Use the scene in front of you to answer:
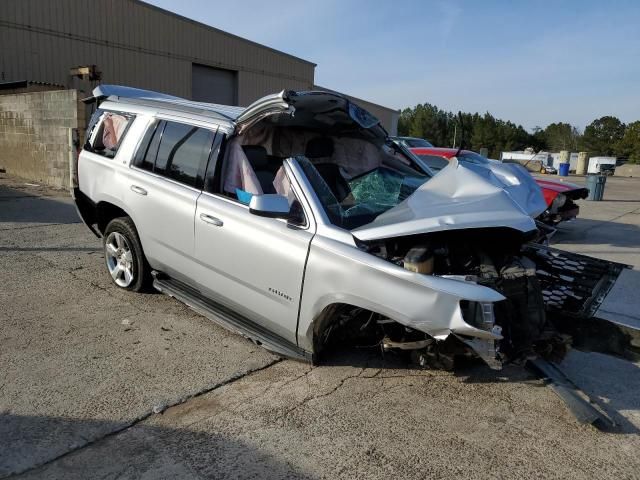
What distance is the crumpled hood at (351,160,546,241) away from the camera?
300cm

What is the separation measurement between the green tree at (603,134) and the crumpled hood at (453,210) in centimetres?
7695

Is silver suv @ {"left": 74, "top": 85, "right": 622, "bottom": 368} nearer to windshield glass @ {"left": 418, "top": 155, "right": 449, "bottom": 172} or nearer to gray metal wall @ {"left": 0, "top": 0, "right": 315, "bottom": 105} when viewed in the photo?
windshield glass @ {"left": 418, "top": 155, "right": 449, "bottom": 172}

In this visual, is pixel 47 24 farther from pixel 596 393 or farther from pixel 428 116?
pixel 428 116

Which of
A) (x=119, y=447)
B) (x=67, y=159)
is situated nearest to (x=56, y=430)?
(x=119, y=447)

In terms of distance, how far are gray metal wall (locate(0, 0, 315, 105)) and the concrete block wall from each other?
12.7ft

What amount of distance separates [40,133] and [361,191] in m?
11.8

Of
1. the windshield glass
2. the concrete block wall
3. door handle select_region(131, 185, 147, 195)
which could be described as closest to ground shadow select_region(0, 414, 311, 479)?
door handle select_region(131, 185, 147, 195)

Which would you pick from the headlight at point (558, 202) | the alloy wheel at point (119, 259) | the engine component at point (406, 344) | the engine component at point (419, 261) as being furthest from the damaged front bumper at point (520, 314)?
the headlight at point (558, 202)

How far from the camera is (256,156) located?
14.6 feet

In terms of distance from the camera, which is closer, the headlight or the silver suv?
the silver suv

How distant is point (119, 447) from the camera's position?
109 inches

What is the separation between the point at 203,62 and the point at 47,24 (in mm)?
7240

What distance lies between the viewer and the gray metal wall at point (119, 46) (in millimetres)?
17266

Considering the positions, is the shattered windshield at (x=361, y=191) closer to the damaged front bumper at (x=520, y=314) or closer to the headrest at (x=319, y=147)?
the headrest at (x=319, y=147)
